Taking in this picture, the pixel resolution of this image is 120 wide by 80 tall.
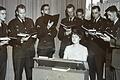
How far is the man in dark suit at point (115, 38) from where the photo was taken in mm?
2029

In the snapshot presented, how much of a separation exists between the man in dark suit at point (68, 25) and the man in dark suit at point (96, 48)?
0.48 ft

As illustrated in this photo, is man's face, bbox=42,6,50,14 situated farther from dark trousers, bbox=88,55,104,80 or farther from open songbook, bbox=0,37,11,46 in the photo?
dark trousers, bbox=88,55,104,80

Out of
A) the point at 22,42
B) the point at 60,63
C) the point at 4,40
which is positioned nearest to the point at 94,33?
the point at 60,63

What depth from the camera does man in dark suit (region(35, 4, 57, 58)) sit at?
219cm

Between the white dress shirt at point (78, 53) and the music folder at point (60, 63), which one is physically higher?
the white dress shirt at point (78, 53)

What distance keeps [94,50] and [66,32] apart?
30 centimetres

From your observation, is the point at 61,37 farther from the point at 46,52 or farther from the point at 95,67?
the point at 95,67

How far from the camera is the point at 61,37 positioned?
2162 millimetres

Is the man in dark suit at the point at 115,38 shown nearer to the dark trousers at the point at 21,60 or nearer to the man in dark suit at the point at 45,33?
the man in dark suit at the point at 45,33

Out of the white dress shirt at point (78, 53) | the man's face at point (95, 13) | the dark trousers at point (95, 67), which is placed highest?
the man's face at point (95, 13)

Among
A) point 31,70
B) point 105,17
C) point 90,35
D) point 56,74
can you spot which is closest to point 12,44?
point 31,70

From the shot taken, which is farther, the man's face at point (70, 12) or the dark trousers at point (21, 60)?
the dark trousers at point (21, 60)

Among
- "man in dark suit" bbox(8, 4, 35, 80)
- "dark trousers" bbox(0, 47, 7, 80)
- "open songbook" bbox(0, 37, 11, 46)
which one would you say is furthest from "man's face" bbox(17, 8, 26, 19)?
"dark trousers" bbox(0, 47, 7, 80)

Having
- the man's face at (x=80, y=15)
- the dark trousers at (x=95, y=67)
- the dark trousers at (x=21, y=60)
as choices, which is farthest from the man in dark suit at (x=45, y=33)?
the dark trousers at (x=95, y=67)
